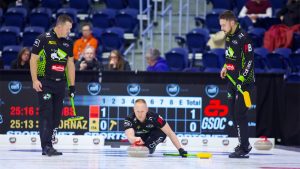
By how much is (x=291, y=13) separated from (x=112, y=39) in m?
4.31

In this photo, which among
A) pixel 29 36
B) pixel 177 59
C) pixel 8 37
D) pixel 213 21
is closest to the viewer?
pixel 177 59

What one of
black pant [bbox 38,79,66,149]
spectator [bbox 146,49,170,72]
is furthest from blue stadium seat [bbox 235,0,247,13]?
black pant [bbox 38,79,66,149]

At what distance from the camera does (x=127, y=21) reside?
2114 cm

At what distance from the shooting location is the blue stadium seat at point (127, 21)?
69.2 feet

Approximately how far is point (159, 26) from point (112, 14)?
123 cm

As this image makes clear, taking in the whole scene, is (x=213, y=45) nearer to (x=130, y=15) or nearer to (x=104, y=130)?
(x=130, y=15)

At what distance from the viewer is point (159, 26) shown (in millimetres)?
21859

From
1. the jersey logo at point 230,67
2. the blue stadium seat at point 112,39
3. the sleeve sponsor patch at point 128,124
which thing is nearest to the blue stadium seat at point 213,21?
the blue stadium seat at point 112,39

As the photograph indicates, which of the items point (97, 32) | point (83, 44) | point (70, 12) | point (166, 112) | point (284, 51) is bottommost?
point (166, 112)

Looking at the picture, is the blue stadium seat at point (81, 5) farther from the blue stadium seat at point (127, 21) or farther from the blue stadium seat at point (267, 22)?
the blue stadium seat at point (267, 22)

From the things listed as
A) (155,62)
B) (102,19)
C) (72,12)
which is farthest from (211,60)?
(72,12)

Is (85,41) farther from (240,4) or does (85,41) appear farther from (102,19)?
(240,4)

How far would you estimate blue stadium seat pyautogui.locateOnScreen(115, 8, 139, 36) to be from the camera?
69.2 feet

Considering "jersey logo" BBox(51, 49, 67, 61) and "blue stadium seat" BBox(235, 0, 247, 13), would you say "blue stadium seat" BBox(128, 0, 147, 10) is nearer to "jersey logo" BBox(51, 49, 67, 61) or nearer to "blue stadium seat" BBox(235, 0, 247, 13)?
"blue stadium seat" BBox(235, 0, 247, 13)
